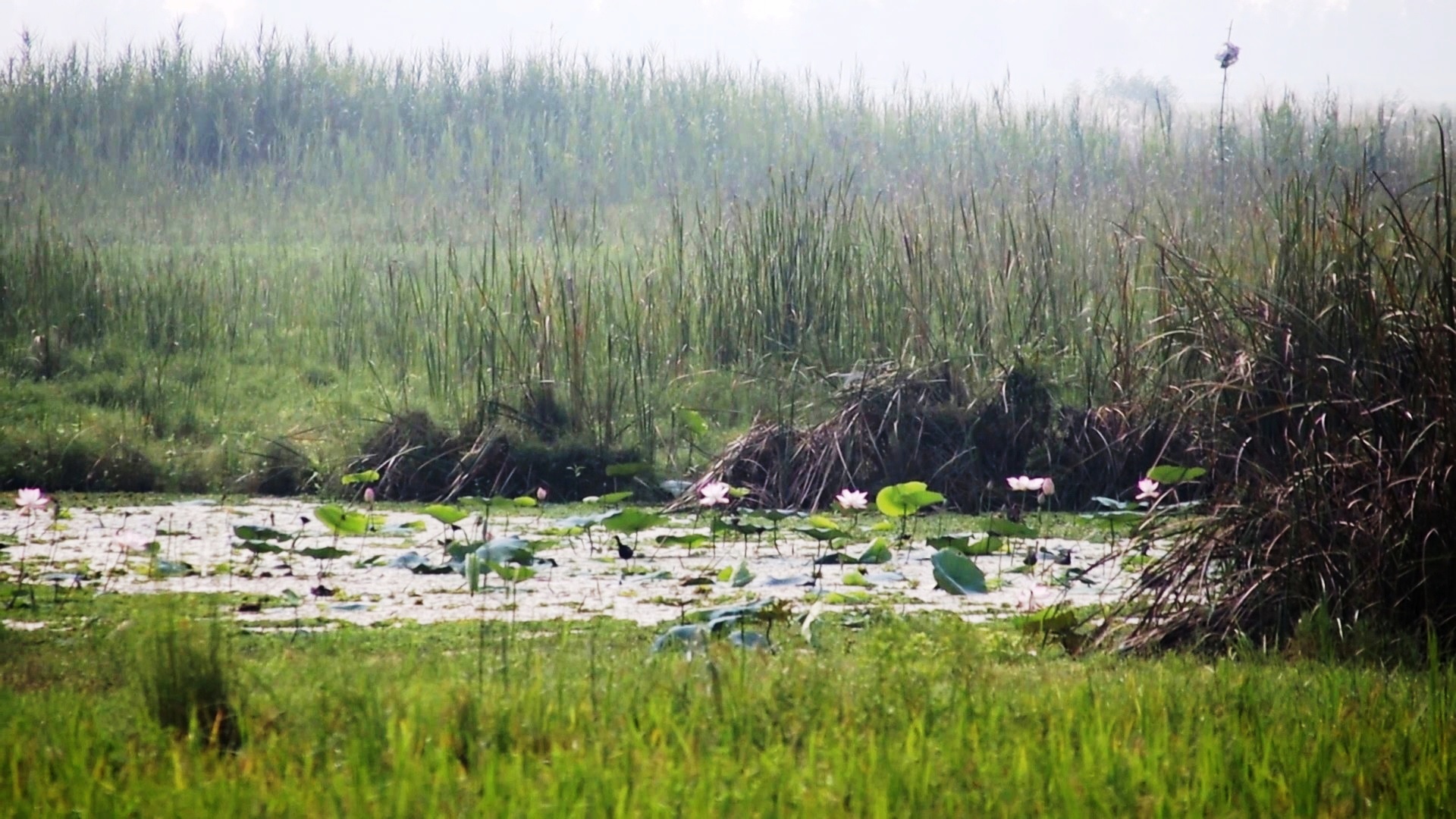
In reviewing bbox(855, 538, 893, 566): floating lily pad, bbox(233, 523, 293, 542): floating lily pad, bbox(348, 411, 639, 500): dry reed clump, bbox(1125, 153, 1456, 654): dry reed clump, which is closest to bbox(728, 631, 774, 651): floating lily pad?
bbox(1125, 153, 1456, 654): dry reed clump

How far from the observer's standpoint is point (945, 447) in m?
6.15

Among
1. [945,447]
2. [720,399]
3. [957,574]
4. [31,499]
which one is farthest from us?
[720,399]

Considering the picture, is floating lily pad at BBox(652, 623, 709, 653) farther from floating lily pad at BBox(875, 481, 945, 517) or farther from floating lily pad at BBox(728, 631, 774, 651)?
floating lily pad at BBox(875, 481, 945, 517)

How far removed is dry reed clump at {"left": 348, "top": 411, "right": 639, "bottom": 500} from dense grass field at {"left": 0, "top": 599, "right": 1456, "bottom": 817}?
3.10m

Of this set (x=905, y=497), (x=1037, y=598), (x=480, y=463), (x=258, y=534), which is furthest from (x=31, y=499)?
(x=1037, y=598)

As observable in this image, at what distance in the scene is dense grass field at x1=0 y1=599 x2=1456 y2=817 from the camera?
217 centimetres

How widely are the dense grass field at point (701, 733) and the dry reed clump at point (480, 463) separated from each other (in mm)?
3101

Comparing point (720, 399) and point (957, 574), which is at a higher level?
point (720, 399)

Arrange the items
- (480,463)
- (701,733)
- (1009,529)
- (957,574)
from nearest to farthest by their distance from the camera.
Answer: (701,733) → (957,574) → (1009,529) → (480,463)

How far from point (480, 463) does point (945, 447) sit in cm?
205

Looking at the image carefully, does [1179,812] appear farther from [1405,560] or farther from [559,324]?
[559,324]

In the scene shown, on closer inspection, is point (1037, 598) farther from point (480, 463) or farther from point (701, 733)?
point (480, 463)

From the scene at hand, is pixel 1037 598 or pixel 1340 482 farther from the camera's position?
pixel 1037 598

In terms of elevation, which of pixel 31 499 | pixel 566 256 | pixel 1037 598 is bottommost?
pixel 1037 598
